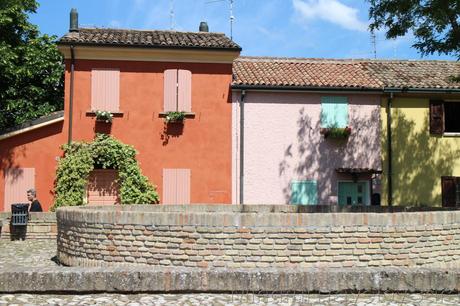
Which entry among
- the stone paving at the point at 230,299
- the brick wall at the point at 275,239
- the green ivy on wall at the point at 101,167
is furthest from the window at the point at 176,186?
the stone paving at the point at 230,299

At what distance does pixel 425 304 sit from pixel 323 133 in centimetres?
1366

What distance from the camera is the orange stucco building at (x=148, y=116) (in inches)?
728

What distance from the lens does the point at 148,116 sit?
19.1m

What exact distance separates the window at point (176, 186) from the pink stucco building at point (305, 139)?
5.85 ft

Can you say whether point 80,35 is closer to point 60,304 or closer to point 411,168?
point 411,168

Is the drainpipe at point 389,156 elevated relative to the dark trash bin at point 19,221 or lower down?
elevated

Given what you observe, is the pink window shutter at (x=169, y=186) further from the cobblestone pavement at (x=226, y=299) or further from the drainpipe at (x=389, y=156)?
the cobblestone pavement at (x=226, y=299)

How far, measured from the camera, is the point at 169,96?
1914cm

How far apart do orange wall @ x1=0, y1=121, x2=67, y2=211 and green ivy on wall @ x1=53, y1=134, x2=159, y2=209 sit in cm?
49

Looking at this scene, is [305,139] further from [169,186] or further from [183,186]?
[169,186]

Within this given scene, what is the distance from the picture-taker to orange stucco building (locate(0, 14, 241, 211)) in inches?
728

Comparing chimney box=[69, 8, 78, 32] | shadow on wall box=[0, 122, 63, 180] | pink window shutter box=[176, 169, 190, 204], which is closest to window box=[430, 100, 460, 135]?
pink window shutter box=[176, 169, 190, 204]

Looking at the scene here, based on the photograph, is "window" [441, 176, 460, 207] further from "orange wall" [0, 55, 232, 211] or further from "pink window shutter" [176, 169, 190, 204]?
"pink window shutter" [176, 169, 190, 204]

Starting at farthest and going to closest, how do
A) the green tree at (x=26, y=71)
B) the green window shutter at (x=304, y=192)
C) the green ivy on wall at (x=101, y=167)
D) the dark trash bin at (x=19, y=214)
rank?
1. the green tree at (x=26, y=71)
2. the green window shutter at (x=304, y=192)
3. the green ivy on wall at (x=101, y=167)
4. the dark trash bin at (x=19, y=214)
